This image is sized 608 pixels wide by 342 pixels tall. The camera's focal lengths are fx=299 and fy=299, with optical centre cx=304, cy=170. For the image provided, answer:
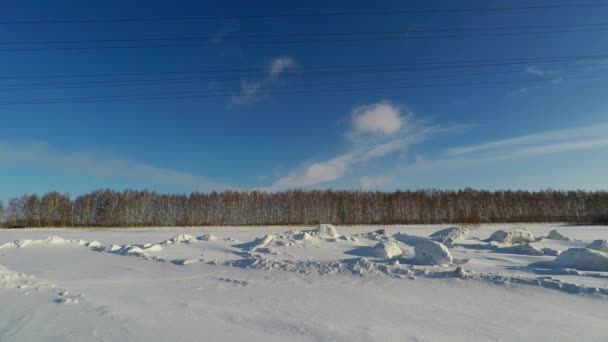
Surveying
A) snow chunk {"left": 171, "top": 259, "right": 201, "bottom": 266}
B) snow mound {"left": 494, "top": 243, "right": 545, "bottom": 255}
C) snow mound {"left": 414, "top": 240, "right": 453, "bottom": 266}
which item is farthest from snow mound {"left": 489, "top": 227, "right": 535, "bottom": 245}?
snow chunk {"left": 171, "top": 259, "right": 201, "bottom": 266}

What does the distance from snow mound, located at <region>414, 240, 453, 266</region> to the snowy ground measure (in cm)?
3

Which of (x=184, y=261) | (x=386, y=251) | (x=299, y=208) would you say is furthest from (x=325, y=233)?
(x=299, y=208)

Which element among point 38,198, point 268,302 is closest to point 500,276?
point 268,302

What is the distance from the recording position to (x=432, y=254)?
6613mm

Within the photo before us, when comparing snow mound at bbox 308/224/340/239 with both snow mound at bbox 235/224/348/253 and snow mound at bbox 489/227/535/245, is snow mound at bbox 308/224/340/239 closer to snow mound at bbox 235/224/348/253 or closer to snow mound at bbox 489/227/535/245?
snow mound at bbox 235/224/348/253

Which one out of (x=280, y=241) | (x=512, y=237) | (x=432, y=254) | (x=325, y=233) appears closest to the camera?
(x=432, y=254)

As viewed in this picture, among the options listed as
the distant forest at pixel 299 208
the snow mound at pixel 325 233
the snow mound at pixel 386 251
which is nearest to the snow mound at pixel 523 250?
the snow mound at pixel 386 251

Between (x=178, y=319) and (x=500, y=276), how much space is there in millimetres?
4810

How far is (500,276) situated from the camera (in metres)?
4.81

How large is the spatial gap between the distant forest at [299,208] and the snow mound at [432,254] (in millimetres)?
26874

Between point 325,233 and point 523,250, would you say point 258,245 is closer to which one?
point 325,233

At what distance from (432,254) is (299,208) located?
28.4 metres

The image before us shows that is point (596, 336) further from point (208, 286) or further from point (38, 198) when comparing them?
point (38, 198)

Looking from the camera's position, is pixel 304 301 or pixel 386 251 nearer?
pixel 304 301
